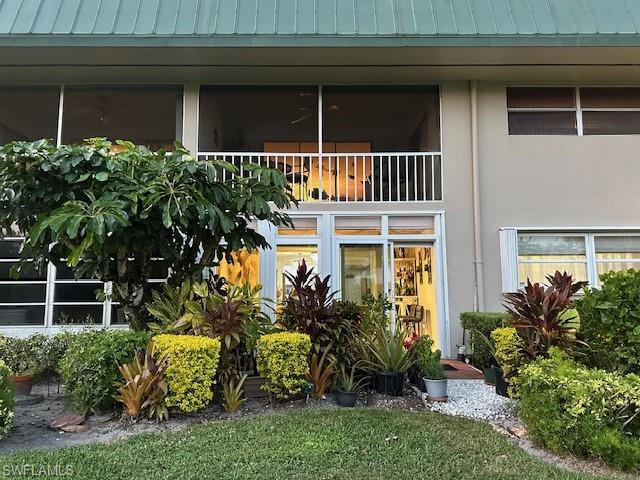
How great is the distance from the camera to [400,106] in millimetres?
9797

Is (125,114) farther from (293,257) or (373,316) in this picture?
(373,316)

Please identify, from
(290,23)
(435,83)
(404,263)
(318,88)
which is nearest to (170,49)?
(290,23)

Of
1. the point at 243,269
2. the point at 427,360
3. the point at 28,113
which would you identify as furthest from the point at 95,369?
the point at 28,113

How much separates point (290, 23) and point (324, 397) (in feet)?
19.5

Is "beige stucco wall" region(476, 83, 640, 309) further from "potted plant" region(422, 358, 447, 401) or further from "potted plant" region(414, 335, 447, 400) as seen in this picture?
"potted plant" region(422, 358, 447, 401)

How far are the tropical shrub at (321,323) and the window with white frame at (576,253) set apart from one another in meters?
4.21

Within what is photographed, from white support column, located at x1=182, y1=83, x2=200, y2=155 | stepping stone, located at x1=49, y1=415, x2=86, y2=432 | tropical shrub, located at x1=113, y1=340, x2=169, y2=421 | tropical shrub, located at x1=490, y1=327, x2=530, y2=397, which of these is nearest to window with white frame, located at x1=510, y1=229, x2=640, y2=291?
tropical shrub, located at x1=490, y1=327, x2=530, y2=397

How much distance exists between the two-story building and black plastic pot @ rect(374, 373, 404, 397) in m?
2.88

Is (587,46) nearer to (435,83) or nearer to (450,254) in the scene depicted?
(435,83)

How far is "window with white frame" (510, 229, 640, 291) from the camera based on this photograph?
8617mm

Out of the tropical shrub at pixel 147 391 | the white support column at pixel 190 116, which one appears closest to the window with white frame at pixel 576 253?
the white support column at pixel 190 116

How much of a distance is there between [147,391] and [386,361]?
9.10 ft

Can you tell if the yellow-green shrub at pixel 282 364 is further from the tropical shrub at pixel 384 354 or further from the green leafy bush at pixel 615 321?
the green leafy bush at pixel 615 321

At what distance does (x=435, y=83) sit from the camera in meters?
9.14
